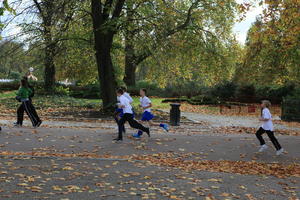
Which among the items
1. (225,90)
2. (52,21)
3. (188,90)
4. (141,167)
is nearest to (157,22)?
(52,21)

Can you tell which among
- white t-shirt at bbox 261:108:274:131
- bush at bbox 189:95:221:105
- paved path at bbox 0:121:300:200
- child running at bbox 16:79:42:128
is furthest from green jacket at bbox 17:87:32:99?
bush at bbox 189:95:221:105

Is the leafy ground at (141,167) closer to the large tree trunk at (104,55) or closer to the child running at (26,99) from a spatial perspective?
the child running at (26,99)

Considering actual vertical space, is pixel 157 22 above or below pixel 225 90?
above

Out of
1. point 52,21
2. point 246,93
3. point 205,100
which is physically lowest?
point 205,100

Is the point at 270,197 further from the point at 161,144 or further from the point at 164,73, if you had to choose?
the point at 164,73

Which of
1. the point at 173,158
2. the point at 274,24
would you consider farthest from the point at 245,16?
the point at 173,158

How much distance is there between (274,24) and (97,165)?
9970mm

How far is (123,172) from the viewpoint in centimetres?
820

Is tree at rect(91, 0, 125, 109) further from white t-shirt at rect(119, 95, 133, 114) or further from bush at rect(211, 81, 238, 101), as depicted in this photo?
bush at rect(211, 81, 238, 101)

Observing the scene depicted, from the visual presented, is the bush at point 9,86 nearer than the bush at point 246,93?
No

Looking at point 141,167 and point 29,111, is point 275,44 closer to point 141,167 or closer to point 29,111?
point 29,111

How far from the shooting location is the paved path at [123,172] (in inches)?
271

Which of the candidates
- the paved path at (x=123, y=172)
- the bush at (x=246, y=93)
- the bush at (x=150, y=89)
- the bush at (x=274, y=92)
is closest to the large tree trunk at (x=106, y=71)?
the paved path at (x=123, y=172)

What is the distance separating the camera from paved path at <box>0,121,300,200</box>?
22.6 ft
